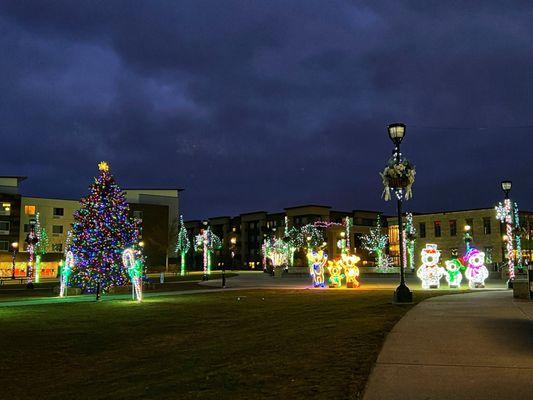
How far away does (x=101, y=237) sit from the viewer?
1149 inches

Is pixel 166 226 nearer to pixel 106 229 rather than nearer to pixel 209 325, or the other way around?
pixel 106 229

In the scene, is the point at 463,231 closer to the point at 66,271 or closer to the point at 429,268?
the point at 429,268

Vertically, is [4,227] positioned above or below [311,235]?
above

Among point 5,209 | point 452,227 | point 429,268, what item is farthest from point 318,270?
point 5,209

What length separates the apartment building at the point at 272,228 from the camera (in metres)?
103

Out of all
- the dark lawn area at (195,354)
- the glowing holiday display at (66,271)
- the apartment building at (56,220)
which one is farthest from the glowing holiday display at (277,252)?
the dark lawn area at (195,354)

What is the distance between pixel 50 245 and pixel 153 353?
75428 millimetres

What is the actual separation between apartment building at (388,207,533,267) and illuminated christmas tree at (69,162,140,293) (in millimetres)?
43728

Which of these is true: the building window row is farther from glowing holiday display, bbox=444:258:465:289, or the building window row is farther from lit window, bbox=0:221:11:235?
lit window, bbox=0:221:11:235

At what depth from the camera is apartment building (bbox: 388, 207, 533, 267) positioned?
63903 mm

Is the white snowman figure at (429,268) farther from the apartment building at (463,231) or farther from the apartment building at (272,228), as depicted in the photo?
the apartment building at (272,228)

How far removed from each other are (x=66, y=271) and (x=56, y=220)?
56.3 meters

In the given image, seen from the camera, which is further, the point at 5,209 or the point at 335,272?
the point at 5,209

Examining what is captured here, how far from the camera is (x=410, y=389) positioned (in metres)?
6.18
